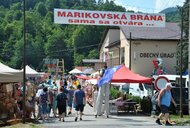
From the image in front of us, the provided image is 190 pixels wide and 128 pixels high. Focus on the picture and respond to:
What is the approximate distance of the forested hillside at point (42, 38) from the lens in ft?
372

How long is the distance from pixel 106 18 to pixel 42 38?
113m

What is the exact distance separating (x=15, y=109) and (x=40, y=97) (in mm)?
1288

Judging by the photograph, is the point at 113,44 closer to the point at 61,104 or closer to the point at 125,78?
the point at 125,78

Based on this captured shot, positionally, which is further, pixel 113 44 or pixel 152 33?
pixel 113 44

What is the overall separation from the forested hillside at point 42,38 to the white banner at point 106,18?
260ft

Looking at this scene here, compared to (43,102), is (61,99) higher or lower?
higher

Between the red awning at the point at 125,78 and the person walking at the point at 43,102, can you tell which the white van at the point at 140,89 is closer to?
the red awning at the point at 125,78

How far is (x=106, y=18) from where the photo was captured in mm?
24656

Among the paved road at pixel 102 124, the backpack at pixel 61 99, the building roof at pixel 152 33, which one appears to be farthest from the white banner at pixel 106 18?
the building roof at pixel 152 33

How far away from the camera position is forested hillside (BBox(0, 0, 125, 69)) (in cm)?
11343

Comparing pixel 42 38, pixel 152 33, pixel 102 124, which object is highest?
pixel 42 38

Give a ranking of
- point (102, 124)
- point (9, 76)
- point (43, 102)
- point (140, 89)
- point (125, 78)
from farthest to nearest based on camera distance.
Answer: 1. point (140, 89)
2. point (125, 78)
3. point (43, 102)
4. point (9, 76)
5. point (102, 124)

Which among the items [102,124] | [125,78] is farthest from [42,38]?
[102,124]

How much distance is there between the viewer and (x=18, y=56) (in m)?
118
